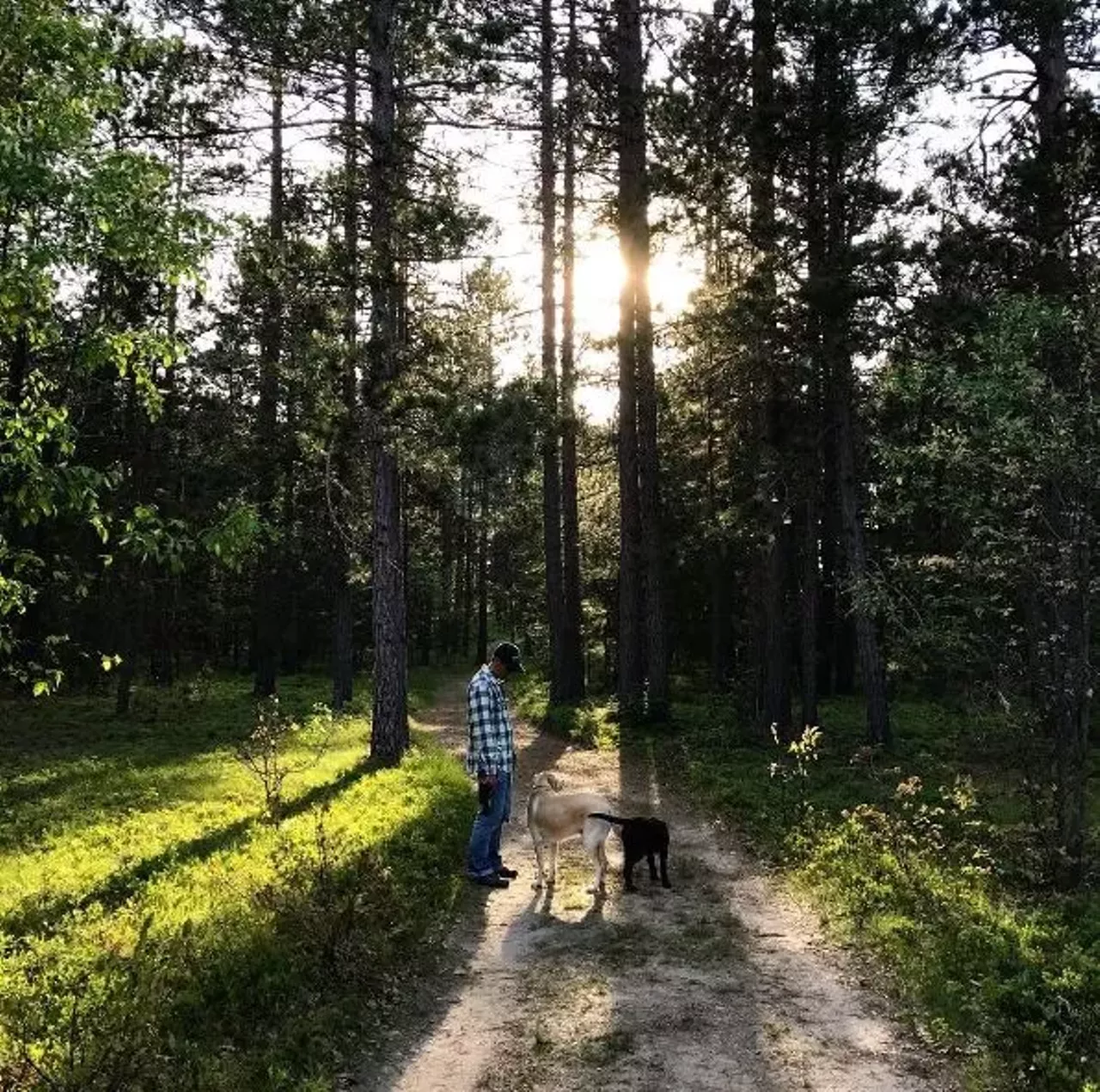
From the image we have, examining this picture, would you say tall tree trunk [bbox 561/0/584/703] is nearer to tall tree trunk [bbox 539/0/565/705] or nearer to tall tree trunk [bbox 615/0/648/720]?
tall tree trunk [bbox 539/0/565/705]

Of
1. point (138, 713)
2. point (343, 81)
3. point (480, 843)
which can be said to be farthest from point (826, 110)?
point (138, 713)

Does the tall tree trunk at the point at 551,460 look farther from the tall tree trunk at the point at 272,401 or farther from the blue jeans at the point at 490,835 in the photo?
the blue jeans at the point at 490,835

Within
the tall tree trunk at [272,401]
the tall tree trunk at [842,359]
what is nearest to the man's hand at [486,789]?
the tall tree trunk at [842,359]

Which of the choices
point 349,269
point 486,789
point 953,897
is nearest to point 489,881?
point 486,789

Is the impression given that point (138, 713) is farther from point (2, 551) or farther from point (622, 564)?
point (2, 551)

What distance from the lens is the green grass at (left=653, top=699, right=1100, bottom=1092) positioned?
20.1ft

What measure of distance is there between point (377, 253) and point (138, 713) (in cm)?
1675

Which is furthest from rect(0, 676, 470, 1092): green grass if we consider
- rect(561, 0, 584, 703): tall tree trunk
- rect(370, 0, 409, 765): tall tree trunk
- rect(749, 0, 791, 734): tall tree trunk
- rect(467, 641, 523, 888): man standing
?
rect(561, 0, 584, 703): tall tree trunk

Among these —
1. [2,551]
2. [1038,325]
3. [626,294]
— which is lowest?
[2,551]

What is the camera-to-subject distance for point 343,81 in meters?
14.8

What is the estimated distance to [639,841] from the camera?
946 centimetres

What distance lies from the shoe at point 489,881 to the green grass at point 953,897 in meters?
2.93

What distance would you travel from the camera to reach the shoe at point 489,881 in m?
9.71

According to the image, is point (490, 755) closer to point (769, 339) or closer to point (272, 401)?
point (769, 339)
